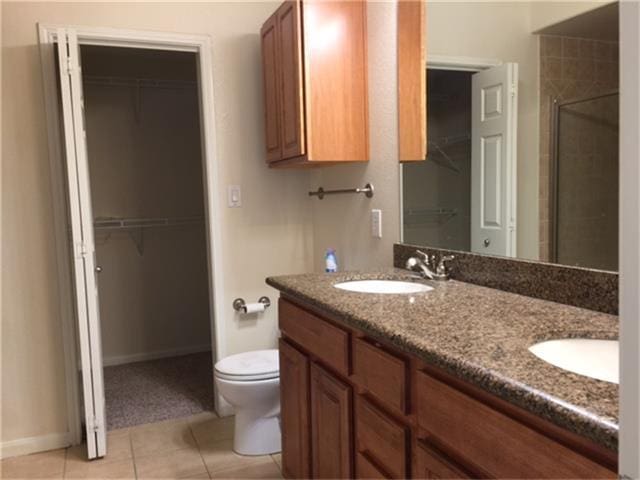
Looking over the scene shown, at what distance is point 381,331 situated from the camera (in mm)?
1228

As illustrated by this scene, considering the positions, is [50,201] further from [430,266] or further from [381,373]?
[381,373]

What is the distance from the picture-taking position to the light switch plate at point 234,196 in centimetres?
280

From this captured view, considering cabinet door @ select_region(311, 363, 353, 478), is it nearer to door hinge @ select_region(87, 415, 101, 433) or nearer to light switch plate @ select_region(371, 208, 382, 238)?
light switch plate @ select_region(371, 208, 382, 238)

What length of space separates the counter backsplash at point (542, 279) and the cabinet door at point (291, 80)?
857 millimetres

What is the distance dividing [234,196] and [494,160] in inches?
59.5

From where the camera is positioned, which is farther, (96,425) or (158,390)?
(158,390)

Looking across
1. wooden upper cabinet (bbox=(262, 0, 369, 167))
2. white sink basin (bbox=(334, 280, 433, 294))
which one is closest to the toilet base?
white sink basin (bbox=(334, 280, 433, 294))

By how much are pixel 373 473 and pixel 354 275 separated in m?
0.85

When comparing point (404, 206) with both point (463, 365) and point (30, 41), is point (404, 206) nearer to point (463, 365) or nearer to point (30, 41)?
point (463, 365)

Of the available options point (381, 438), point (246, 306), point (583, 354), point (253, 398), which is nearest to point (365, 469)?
point (381, 438)

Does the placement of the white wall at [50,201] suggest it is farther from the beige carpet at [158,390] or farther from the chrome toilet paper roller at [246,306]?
the beige carpet at [158,390]

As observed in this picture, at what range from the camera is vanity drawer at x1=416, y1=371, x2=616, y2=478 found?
2.56ft

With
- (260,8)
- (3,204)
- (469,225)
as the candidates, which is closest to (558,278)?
(469,225)

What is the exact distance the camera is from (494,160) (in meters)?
1.74
